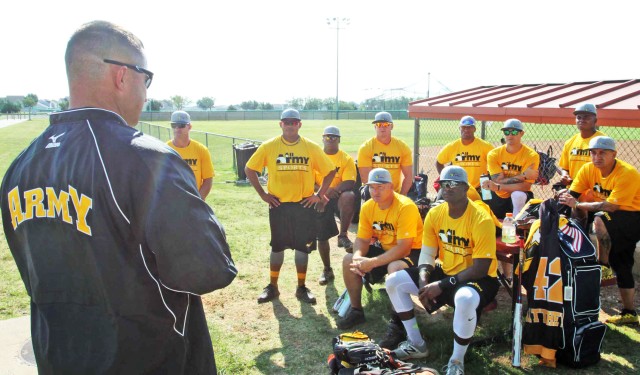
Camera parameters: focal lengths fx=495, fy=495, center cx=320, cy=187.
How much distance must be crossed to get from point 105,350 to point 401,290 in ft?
10.9

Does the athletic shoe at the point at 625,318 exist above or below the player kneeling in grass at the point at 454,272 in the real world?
below

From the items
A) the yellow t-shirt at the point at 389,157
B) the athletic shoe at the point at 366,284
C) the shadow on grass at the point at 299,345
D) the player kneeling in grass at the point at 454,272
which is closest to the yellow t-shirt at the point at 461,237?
the player kneeling in grass at the point at 454,272

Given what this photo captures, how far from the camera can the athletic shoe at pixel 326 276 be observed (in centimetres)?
627

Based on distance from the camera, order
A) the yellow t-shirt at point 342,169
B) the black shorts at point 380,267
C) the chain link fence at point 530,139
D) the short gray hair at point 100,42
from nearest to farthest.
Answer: the short gray hair at point 100,42 → the black shorts at point 380,267 → the yellow t-shirt at point 342,169 → the chain link fence at point 530,139

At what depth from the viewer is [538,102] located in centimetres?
757

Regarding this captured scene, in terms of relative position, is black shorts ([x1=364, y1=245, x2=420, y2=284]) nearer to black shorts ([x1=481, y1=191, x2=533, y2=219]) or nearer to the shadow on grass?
the shadow on grass

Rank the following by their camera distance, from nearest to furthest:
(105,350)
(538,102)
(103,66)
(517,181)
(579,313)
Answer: (105,350) < (103,66) < (579,313) < (517,181) < (538,102)

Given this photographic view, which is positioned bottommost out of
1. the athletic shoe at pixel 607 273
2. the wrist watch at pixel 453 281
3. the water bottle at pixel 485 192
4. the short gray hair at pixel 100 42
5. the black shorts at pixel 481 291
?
the athletic shoe at pixel 607 273

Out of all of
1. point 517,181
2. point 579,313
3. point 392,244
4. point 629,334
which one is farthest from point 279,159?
point 629,334

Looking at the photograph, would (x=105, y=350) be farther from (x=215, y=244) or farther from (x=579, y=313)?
(x=579, y=313)

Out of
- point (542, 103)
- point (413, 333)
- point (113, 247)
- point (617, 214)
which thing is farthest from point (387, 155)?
point (113, 247)

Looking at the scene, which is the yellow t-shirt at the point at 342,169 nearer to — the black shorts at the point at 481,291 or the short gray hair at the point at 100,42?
the black shorts at the point at 481,291

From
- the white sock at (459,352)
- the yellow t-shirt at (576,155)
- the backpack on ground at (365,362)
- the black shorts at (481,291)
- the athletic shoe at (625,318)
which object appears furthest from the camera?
the yellow t-shirt at (576,155)

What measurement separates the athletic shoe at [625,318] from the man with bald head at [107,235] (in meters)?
4.72
